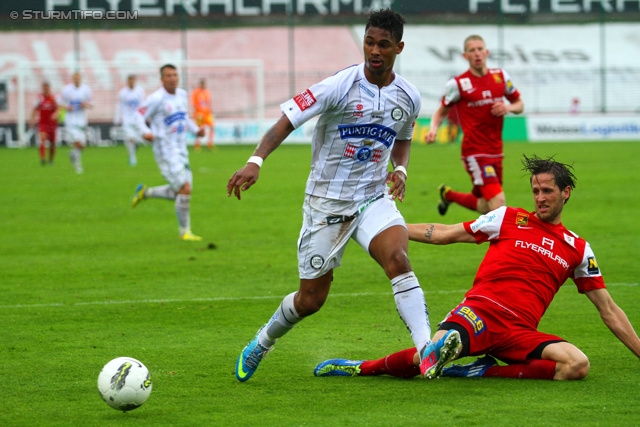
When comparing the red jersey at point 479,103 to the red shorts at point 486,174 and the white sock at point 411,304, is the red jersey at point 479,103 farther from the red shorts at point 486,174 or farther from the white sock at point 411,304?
the white sock at point 411,304

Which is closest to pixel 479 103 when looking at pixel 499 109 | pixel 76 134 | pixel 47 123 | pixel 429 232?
pixel 499 109

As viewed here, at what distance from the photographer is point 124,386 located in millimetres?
5109

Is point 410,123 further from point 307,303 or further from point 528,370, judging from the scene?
point 528,370

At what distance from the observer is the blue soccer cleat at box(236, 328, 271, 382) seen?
5949mm

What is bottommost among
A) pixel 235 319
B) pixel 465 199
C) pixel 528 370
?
pixel 235 319

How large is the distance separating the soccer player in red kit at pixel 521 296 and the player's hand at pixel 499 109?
17.3 ft

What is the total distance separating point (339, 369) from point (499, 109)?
5.99 meters

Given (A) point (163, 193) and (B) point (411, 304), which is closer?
(B) point (411, 304)

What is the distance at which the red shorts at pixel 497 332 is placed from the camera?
5758 mm

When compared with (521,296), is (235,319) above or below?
below

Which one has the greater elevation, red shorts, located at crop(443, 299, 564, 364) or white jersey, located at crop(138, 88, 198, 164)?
white jersey, located at crop(138, 88, 198, 164)

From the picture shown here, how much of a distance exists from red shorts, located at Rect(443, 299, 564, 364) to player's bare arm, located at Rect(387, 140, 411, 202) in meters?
0.81

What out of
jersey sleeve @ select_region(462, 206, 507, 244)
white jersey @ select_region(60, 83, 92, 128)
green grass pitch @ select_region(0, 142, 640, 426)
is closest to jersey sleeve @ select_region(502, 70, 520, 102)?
green grass pitch @ select_region(0, 142, 640, 426)

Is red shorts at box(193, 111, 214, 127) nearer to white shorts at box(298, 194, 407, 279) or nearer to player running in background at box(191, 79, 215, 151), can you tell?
player running in background at box(191, 79, 215, 151)
